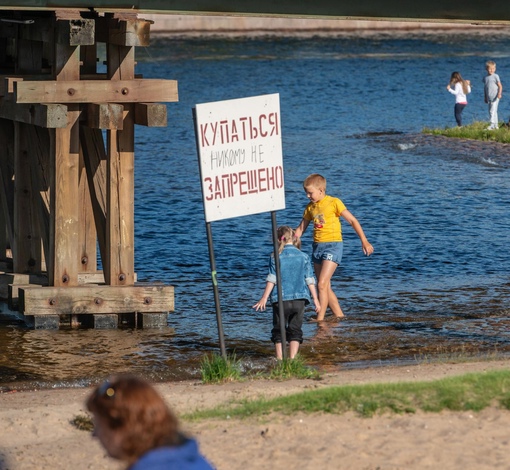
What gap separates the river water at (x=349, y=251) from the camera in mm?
11328

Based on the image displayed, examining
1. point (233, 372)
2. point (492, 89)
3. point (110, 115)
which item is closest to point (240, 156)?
point (233, 372)

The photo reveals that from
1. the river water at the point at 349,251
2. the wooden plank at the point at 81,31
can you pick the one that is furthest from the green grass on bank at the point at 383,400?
the wooden plank at the point at 81,31

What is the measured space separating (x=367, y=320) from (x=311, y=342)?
1208 mm

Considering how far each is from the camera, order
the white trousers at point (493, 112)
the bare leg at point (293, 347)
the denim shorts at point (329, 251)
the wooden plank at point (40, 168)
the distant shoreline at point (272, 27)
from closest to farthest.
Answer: the bare leg at point (293, 347)
the denim shorts at point (329, 251)
the wooden plank at point (40, 168)
the white trousers at point (493, 112)
the distant shoreline at point (272, 27)

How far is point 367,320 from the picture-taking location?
12672mm

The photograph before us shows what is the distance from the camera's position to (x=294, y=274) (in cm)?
1006

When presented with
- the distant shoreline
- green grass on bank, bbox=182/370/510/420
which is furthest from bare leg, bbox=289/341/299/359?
the distant shoreline

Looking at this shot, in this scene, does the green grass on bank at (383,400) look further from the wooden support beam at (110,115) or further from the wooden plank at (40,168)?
the wooden plank at (40,168)

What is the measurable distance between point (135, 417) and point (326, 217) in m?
8.16

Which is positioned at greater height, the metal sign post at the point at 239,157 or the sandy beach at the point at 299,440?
the metal sign post at the point at 239,157

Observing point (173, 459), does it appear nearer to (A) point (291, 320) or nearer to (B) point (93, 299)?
(A) point (291, 320)

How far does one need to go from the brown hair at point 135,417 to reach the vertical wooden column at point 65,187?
7.82 metres

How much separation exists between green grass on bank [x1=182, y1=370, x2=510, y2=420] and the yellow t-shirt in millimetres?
3721

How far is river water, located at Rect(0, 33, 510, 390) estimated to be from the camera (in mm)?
11328
